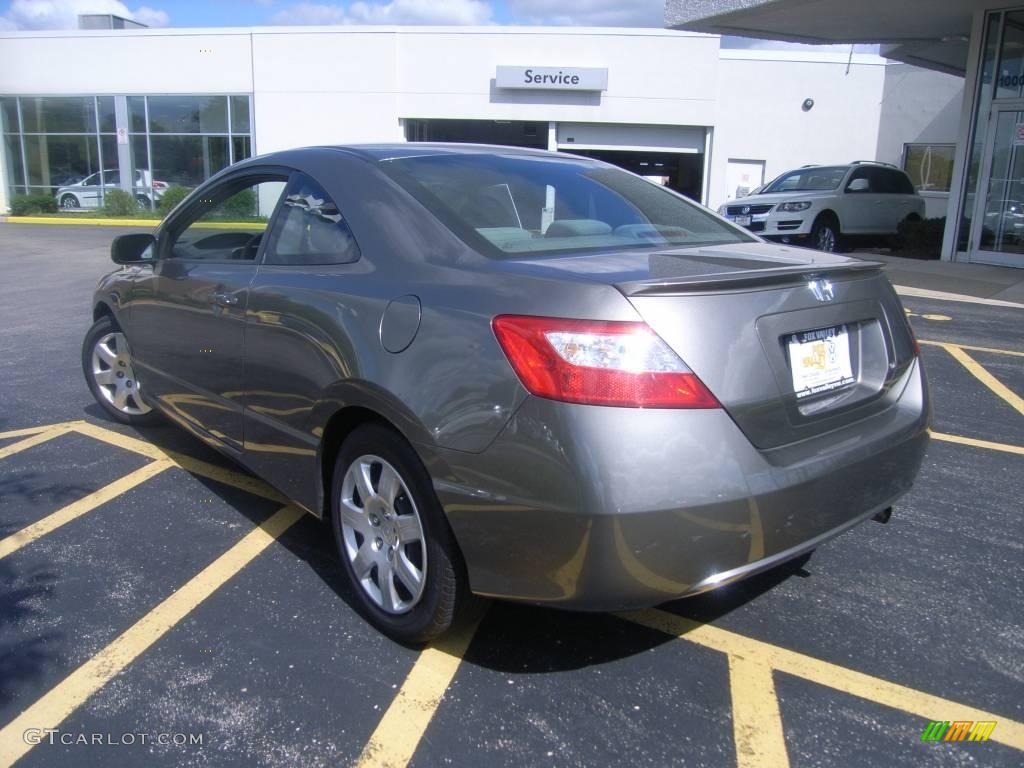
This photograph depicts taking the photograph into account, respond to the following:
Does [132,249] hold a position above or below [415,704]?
above

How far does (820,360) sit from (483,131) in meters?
28.2

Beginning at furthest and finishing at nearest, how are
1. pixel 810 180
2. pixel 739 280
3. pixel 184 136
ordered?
pixel 184 136
pixel 810 180
pixel 739 280

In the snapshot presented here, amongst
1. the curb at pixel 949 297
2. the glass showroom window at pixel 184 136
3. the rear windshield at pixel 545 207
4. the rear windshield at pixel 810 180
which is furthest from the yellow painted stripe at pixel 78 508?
the glass showroom window at pixel 184 136

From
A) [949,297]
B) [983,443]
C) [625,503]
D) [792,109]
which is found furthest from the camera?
[792,109]

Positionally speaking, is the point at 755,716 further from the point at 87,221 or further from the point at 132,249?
the point at 87,221

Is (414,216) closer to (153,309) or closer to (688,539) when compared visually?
(688,539)

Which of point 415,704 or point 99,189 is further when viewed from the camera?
point 99,189

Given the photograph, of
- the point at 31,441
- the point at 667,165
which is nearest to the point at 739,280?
the point at 31,441

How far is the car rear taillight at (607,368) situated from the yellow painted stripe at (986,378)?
446 centimetres

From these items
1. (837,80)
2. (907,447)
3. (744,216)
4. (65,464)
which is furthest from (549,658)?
(837,80)

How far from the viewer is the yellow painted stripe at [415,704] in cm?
239

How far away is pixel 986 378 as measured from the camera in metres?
6.63

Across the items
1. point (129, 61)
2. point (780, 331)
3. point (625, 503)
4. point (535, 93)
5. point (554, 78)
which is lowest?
point (625, 503)

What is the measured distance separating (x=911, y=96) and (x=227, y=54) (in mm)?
→ 21087
